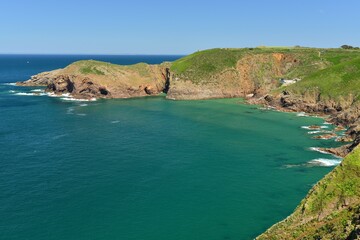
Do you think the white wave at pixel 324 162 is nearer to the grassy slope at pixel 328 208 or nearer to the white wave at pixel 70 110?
the grassy slope at pixel 328 208

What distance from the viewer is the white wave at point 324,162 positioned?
237 ft

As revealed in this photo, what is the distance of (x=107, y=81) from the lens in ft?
557

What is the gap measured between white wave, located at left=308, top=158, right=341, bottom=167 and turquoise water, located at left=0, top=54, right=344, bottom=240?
1616 mm

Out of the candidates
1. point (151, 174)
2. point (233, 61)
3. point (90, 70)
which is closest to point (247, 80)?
point (233, 61)

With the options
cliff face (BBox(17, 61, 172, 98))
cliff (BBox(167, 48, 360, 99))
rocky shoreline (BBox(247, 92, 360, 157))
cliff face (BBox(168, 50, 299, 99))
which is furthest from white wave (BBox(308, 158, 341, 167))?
cliff face (BBox(17, 61, 172, 98))

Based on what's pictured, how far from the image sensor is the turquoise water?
161 feet

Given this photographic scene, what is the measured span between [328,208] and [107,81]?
143 metres

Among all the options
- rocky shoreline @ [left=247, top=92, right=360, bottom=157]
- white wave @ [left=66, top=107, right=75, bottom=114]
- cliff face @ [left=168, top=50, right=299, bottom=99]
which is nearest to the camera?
rocky shoreline @ [left=247, top=92, right=360, bottom=157]

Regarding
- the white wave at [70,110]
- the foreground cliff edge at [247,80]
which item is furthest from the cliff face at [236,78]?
the white wave at [70,110]

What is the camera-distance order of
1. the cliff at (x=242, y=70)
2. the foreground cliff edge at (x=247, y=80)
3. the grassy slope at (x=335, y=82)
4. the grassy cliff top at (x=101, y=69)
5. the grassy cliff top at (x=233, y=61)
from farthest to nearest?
the grassy cliff top at (x=101, y=69), the grassy cliff top at (x=233, y=61), the cliff at (x=242, y=70), the foreground cliff edge at (x=247, y=80), the grassy slope at (x=335, y=82)

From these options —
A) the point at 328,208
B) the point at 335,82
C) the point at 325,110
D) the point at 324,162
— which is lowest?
the point at 324,162

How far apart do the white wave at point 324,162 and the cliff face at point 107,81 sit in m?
112

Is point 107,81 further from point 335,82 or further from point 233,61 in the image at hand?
point 335,82

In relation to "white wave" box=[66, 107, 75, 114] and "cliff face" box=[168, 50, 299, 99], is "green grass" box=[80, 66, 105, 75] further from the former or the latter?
"white wave" box=[66, 107, 75, 114]
